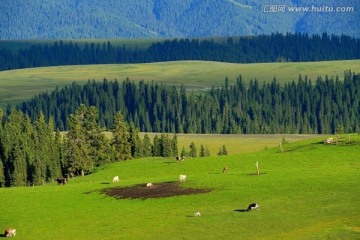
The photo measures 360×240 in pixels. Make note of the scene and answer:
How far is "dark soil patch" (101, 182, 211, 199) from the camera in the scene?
87.4 metres

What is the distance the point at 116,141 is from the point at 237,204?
75.3 meters

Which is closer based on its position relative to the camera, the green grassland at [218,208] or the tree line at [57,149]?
the green grassland at [218,208]

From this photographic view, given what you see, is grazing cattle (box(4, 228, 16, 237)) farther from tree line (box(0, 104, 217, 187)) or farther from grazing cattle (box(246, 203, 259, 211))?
tree line (box(0, 104, 217, 187))

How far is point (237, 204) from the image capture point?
263 feet

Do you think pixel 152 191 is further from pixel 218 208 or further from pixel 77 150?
pixel 77 150

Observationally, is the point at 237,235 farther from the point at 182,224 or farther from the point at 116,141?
the point at 116,141

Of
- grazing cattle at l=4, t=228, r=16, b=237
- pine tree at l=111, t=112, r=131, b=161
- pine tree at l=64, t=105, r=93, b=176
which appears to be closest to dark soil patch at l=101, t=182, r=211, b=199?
grazing cattle at l=4, t=228, r=16, b=237

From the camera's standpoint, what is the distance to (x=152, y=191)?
89562 millimetres

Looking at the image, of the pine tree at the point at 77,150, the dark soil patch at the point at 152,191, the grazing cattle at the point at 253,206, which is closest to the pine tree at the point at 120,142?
the pine tree at the point at 77,150

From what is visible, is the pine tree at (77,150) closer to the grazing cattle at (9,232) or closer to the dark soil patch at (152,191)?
the dark soil patch at (152,191)

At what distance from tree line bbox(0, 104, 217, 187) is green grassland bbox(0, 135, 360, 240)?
3525cm

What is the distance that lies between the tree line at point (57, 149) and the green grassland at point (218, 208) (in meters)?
35.3

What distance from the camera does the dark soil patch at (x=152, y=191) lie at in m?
87.4

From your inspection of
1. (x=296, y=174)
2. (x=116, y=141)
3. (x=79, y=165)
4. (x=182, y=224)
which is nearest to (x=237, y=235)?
(x=182, y=224)
